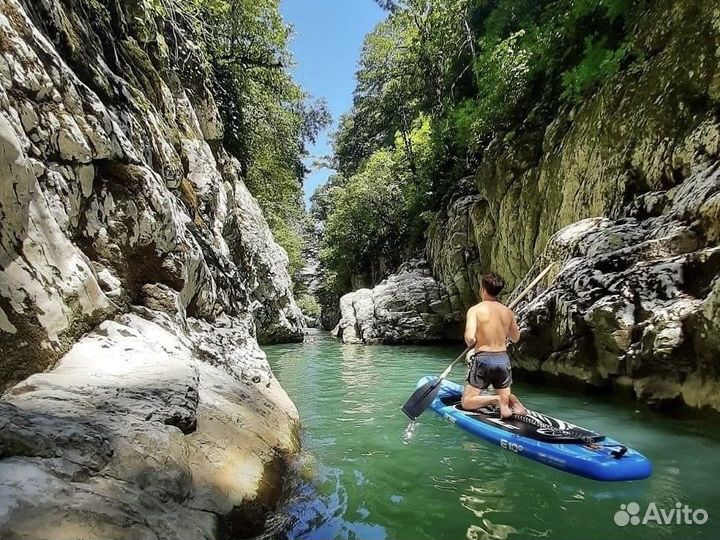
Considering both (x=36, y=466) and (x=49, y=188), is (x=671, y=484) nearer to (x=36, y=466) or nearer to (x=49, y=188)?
(x=36, y=466)

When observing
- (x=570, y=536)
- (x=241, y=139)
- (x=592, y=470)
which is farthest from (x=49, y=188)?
(x=241, y=139)

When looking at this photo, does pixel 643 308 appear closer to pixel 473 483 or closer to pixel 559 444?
pixel 559 444

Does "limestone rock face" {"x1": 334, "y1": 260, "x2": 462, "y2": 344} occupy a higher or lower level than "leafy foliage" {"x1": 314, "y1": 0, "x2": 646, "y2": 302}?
lower

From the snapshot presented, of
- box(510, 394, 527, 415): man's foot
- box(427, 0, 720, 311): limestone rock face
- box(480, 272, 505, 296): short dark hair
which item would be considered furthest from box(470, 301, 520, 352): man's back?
box(427, 0, 720, 311): limestone rock face

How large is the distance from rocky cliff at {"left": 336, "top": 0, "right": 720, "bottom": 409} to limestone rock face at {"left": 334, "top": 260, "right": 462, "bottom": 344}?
628cm

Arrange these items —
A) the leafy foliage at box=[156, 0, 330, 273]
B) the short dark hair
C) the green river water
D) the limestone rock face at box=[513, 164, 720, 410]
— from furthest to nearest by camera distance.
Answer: the leafy foliage at box=[156, 0, 330, 273], the short dark hair, the limestone rock face at box=[513, 164, 720, 410], the green river water

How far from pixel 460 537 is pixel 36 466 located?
2137mm

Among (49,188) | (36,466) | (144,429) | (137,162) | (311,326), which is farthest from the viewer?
(311,326)

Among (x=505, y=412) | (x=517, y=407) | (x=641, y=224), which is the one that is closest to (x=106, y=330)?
(x=505, y=412)

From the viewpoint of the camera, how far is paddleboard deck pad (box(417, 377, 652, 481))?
336cm

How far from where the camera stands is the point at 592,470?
11.1 ft

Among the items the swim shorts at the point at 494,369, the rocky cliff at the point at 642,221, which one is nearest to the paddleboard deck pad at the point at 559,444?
the swim shorts at the point at 494,369

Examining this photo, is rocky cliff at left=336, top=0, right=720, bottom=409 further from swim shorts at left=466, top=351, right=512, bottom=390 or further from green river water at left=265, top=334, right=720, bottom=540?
swim shorts at left=466, top=351, right=512, bottom=390

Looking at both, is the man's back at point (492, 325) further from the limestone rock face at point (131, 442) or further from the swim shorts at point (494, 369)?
the limestone rock face at point (131, 442)
